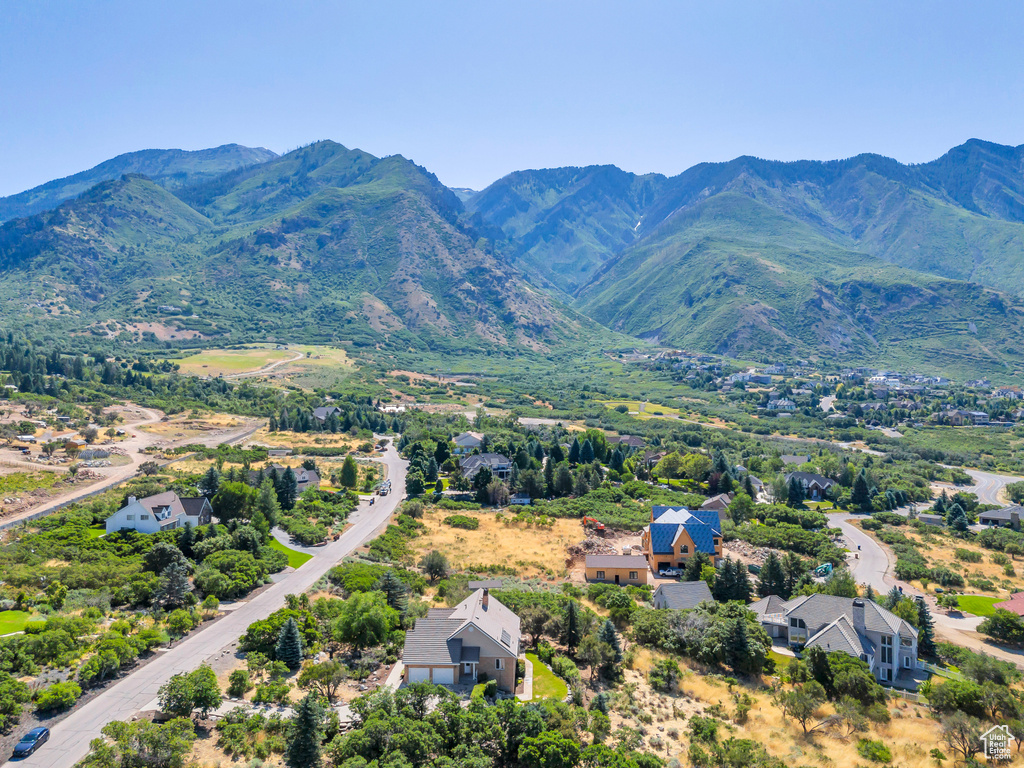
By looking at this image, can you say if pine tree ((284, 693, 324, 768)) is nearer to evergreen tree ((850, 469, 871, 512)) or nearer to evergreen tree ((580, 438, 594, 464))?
evergreen tree ((580, 438, 594, 464))

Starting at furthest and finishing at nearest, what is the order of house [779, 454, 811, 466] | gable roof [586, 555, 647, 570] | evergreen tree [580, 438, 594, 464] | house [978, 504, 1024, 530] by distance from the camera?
house [779, 454, 811, 466], evergreen tree [580, 438, 594, 464], house [978, 504, 1024, 530], gable roof [586, 555, 647, 570]

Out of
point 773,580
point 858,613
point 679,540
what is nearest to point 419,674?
point 858,613

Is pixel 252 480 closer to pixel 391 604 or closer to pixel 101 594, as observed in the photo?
pixel 101 594

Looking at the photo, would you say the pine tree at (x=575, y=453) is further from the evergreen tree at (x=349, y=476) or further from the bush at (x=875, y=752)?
the bush at (x=875, y=752)

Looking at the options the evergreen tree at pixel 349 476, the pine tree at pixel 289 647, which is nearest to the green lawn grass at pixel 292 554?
the pine tree at pixel 289 647

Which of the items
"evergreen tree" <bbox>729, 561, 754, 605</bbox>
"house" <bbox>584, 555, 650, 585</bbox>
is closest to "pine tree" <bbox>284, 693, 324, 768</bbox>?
"house" <bbox>584, 555, 650, 585</bbox>

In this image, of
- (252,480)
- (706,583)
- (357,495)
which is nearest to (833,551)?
(706,583)
